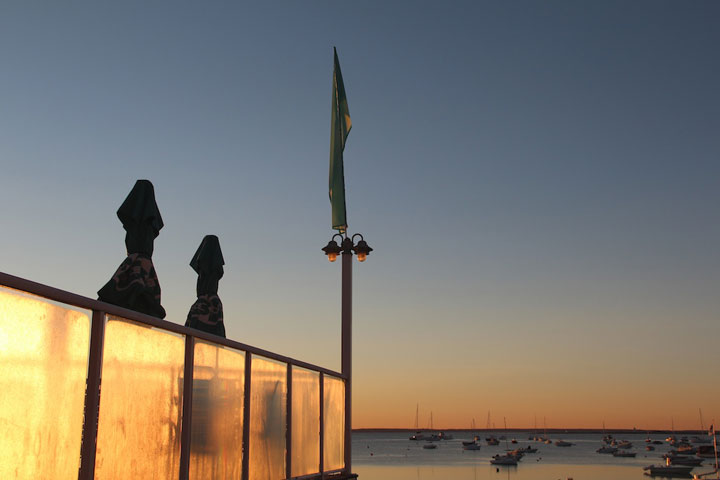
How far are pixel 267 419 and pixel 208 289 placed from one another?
247cm

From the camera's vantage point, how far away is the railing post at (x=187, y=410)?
19.4 feet

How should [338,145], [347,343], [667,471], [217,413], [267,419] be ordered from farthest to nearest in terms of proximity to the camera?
1. [667,471]
2. [338,145]
3. [347,343]
4. [267,419]
5. [217,413]

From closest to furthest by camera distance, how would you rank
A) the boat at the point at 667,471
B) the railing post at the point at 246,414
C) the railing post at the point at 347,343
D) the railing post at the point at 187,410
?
the railing post at the point at 187,410, the railing post at the point at 246,414, the railing post at the point at 347,343, the boat at the point at 667,471

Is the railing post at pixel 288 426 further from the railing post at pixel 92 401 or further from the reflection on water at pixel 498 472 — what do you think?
the reflection on water at pixel 498 472

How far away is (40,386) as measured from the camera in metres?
4.12

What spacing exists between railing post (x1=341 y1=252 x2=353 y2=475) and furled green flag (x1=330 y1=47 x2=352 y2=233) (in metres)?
0.93

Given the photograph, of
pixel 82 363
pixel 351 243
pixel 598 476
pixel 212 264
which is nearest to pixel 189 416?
pixel 82 363

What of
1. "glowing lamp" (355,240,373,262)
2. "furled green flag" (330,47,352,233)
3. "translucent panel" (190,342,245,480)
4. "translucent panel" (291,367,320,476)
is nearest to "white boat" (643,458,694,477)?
"furled green flag" (330,47,352,233)

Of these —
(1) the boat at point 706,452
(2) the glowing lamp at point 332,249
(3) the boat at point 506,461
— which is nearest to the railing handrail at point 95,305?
(2) the glowing lamp at point 332,249

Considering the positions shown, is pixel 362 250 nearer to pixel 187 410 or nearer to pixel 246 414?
pixel 246 414

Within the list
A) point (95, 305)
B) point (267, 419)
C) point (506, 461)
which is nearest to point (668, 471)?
point (506, 461)

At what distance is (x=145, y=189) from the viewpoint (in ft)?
25.3

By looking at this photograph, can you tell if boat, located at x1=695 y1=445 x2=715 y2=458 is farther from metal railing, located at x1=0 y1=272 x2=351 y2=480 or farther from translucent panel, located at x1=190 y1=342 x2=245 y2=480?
translucent panel, located at x1=190 y1=342 x2=245 y2=480

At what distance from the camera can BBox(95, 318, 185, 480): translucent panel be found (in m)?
4.80
